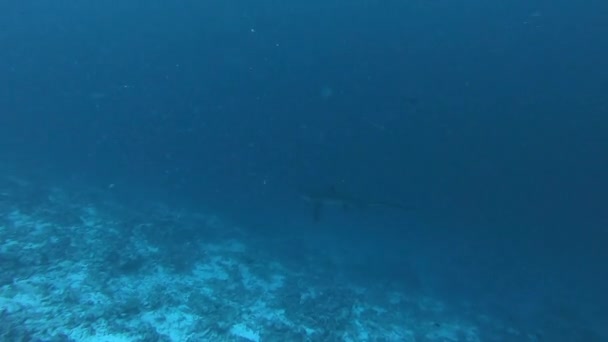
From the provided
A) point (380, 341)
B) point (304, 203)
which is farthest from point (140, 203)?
point (380, 341)

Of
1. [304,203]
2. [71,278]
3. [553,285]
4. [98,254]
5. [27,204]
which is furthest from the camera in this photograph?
[304,203]

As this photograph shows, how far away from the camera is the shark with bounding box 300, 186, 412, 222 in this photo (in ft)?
38.1

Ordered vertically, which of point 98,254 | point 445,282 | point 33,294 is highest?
point 445,282

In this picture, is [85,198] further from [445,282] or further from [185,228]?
[445,282]

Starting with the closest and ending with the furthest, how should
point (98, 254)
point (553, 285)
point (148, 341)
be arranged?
point (148, 341) → point (98, 254) → point (553, 285)

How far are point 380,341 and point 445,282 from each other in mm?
3429

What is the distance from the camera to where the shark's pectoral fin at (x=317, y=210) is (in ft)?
37.6

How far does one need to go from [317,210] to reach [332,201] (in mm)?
464

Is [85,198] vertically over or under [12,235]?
over

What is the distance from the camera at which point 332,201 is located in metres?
11.7

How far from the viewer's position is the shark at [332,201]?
11.6 metres

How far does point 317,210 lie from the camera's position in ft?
37.9

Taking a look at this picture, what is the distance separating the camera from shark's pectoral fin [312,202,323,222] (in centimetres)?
1147

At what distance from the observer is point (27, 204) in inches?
374
